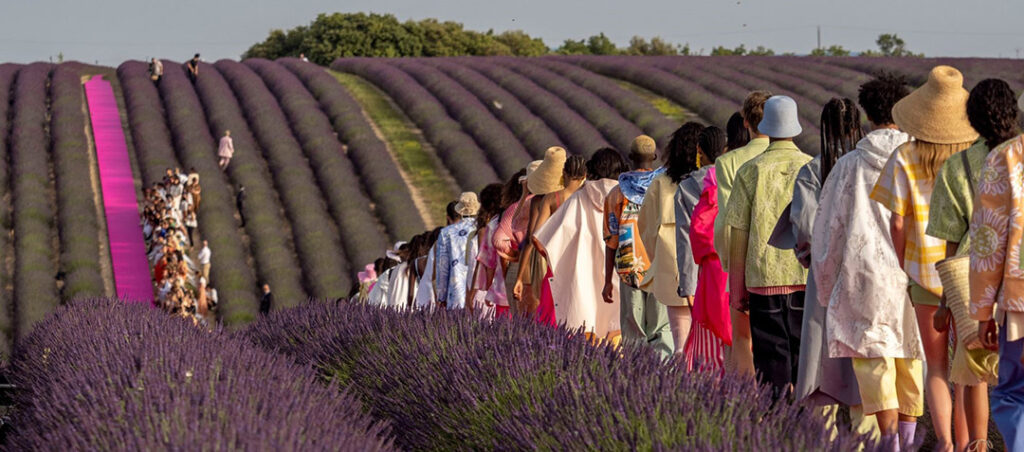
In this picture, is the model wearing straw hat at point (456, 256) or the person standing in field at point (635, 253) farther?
the model wearing straw hat at point (456, 256)

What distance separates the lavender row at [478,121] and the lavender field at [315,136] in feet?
0.28

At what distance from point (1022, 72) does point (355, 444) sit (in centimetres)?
3961

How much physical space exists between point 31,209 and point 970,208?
89.4 ft

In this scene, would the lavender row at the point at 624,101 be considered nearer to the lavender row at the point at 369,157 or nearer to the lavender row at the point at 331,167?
the lavender row at the point at 369,157

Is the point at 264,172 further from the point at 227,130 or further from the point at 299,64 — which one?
the point at 299,64

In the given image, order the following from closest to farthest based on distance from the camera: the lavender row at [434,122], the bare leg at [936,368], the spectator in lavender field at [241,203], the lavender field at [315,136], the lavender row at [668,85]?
the bare leg at [936,368] → the lavender field at [315,136] → the spectator in lavender field at [241,203] → the lavender row at [434,122] → the lavender row at [668,85]

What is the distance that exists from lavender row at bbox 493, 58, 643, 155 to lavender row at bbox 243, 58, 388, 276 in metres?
5.22

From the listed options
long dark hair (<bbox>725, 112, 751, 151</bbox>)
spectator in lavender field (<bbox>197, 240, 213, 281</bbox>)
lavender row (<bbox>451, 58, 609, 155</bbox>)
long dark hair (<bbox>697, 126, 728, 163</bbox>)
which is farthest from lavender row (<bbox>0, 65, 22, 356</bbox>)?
lavender row (<bbox>451, 58, 609, 155</bbox>)

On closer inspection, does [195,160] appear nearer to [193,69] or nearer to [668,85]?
[193,69]

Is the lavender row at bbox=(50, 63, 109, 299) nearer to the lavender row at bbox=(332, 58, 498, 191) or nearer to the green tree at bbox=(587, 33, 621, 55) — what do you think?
the lavender row at bbox=(332, 58, 498, 191)

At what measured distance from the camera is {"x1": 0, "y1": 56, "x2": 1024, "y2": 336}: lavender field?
89.0ft

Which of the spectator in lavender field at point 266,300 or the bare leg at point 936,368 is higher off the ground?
the bare leg at point 936,368

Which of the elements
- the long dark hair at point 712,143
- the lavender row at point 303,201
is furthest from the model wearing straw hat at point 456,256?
the lavender row at point 303,201

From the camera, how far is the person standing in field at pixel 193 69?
140ft
